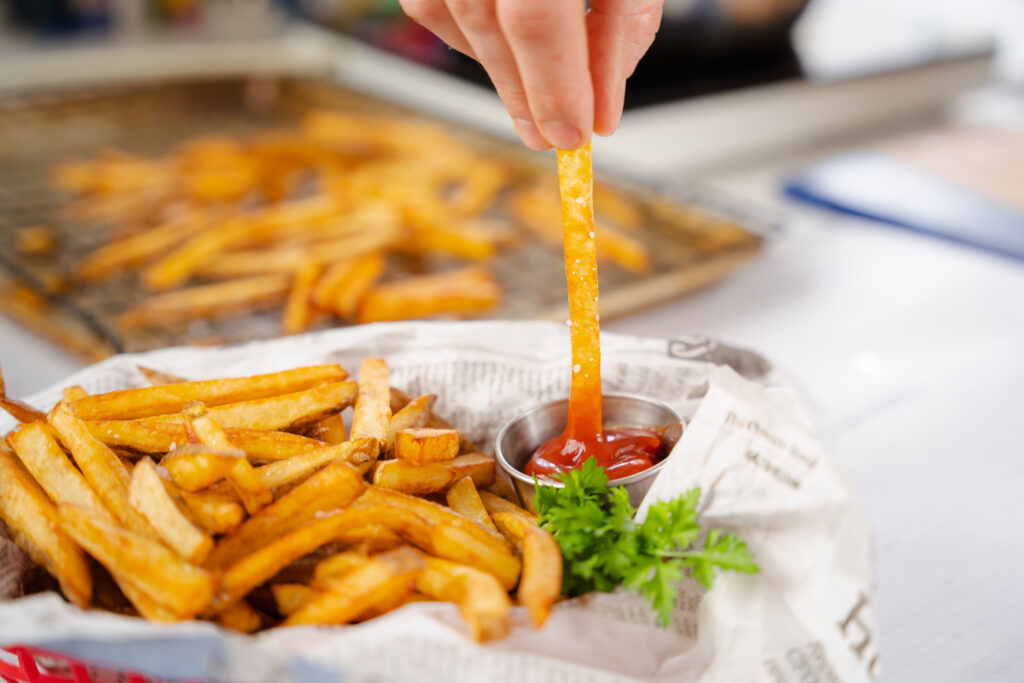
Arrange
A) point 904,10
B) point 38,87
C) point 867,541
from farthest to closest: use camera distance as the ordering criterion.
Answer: point 904,10
point 38,87
point 867,541

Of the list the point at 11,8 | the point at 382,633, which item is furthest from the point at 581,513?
the point at 11,8

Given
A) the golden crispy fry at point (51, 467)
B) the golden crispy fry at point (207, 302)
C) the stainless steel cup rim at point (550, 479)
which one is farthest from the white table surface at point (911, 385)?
the golden crispy fry at point (51, 467)

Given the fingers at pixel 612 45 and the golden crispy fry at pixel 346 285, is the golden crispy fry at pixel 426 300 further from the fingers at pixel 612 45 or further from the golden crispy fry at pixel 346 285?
the fingers at pixel 612 45

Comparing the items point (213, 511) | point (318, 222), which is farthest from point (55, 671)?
point (318, 222)

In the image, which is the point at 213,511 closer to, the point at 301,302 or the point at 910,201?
the point at 301,302

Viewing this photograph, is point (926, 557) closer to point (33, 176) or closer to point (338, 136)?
point (338, 136)

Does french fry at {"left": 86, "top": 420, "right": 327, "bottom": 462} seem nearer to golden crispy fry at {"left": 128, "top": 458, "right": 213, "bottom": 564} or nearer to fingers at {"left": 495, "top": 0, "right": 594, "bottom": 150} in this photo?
golden crispy fry at {"left": 128, "top": 458, "right": 213, "bottom": 564}

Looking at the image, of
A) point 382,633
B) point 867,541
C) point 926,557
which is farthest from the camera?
point 926,557

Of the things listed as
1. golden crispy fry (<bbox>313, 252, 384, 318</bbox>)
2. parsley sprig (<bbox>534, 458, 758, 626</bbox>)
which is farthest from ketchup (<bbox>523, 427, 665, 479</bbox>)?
golden crispy fry (<bbox>313, 252, 384, 318</bbox>)
